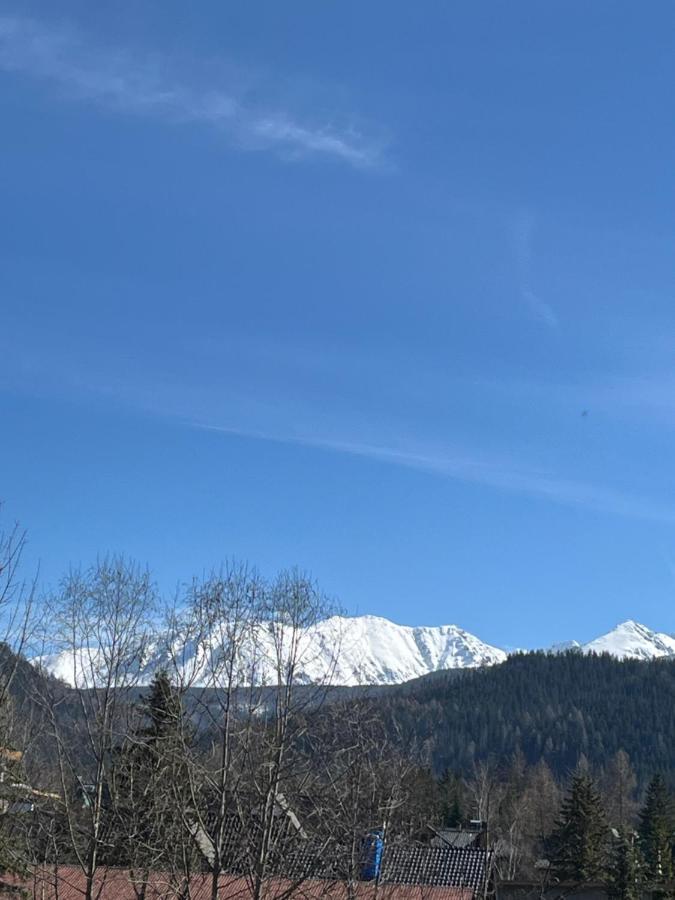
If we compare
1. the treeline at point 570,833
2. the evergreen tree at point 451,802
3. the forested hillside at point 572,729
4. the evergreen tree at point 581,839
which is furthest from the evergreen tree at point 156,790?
the forested hillside at point 572,729

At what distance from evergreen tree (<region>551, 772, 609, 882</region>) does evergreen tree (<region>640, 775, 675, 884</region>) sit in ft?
9.61

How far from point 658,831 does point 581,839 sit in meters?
10.7

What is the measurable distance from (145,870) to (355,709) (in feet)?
23.6

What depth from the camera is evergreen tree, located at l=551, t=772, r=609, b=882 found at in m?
59.2

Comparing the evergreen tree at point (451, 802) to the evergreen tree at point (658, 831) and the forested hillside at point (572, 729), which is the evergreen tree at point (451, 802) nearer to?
the evergreen tree at point (658, 831)

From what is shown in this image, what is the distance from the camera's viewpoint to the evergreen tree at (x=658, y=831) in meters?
62.0

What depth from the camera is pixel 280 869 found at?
22.4 metres

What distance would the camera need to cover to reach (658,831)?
69.2 metres

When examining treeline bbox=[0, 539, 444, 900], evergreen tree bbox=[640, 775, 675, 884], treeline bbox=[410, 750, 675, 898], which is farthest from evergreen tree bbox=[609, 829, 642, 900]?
treeline bbox=[0, 539, 444, 900]

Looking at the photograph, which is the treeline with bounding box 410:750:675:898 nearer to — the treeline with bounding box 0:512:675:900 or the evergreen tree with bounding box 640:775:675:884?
the evergreen tree with bounding box 640:775:675:884

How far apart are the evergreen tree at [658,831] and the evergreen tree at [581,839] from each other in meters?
2.93

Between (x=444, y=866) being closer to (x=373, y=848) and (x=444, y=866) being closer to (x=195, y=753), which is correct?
(x=373, y=848)

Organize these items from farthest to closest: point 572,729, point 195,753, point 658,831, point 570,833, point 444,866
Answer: point 572,729, point 658,831, point 570,833, point 444,866, point 195,753

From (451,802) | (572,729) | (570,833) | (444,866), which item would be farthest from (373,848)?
(572,729)
